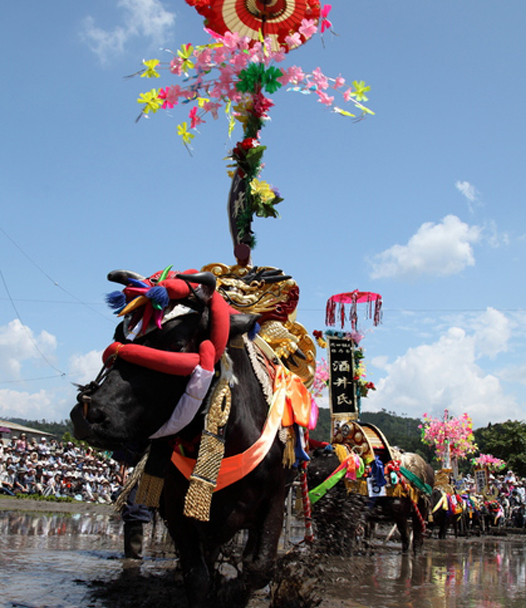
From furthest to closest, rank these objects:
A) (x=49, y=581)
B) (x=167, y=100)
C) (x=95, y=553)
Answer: (x=95, y=553), (x=167, y=100), (x=49, y=581)

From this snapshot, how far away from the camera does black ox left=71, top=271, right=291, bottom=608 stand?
2740 mm

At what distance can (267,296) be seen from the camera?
15.9 feet

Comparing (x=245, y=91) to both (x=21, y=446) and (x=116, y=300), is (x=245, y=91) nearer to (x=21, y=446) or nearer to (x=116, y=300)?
(x=116, y=300)

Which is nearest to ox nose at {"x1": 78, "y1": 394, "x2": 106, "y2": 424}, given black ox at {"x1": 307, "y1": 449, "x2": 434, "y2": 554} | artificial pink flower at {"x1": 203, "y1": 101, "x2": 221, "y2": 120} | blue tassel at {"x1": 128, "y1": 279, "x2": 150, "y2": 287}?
blue tassel at {"x1": 128, "y1": 279, "x2": 150, "y2": 287}

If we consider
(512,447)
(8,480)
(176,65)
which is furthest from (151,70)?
(512,447)

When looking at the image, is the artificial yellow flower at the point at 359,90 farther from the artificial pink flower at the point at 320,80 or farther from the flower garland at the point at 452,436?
the flower garland at the point at 452,436

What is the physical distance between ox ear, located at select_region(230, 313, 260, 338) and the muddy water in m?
2.01

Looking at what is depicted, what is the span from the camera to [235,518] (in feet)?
11.4

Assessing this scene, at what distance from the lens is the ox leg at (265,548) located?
3.46 m

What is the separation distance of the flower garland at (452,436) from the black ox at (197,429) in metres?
18.4

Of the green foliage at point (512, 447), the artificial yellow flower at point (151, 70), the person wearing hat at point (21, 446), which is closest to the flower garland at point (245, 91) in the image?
the artificial yellow flower at point (151, 70)

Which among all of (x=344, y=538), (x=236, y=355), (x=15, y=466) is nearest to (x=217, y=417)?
(x=236, y=355)

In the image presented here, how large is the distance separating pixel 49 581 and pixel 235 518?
2218 mm

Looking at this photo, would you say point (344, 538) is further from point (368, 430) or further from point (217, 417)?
point (217, 417)
